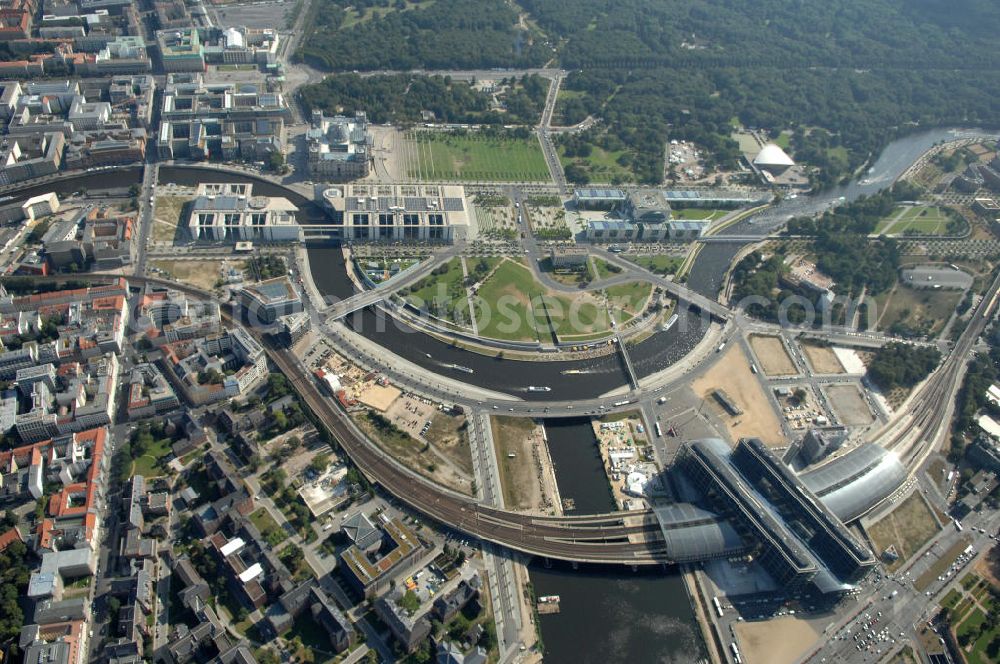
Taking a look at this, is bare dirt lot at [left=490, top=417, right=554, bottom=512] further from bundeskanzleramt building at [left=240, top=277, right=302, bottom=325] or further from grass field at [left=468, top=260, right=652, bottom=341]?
bundeskanzleramt building at [left=240, top=277, right=302, bottom=325]

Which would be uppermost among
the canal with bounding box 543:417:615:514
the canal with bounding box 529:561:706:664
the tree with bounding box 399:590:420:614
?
the canal with bounding box 543:417:615:514

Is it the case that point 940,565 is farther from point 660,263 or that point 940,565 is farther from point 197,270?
point 197,270

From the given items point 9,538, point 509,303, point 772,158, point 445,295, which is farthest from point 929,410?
point 9,538

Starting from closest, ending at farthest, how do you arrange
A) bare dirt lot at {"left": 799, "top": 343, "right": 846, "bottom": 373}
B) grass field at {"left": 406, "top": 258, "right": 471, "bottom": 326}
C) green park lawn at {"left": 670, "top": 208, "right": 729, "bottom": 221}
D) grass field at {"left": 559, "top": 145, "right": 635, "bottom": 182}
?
1. bare dirt lot at {"left": 799, "top": 343, "right": 846, "bottom": 373}
2. grass field at {"left": 406, "top": 258, "right": 471, "bottom": 326}
3. green park lawn at {"left": 670, "top": 208, "right": 729, "bottom": 221}
4. grass field at {"left": 559, "top": 145, "right": 635, "bottom": 182}

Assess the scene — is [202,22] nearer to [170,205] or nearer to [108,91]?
[108,91]

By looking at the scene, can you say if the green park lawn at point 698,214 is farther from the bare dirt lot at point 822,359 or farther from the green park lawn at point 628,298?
the bare dirt lot at point 822,359

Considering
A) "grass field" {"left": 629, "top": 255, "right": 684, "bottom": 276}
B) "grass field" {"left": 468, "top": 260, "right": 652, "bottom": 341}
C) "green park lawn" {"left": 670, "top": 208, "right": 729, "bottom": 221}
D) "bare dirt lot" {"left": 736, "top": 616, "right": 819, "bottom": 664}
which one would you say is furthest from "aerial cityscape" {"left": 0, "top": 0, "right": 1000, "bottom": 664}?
"green park lawn" {"left": 670, "top": 208, "right": 729, "bottom": 221}

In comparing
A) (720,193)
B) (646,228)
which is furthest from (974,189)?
(646,228)

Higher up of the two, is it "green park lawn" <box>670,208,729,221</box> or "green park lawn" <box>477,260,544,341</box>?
"green park lawn" <box>670,208,729,221</box>
